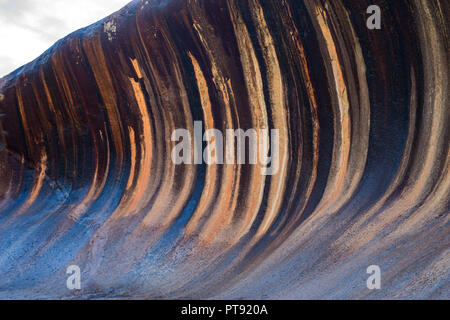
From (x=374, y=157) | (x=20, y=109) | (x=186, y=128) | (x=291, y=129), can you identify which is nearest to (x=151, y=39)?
(x=186, y=128)

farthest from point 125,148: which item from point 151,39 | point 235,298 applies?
point 235,298

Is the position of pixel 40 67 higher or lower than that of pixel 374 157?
higher

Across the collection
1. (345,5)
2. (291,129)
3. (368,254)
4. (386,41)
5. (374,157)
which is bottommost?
(368,254)

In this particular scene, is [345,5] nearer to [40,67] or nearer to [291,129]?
[291,129]

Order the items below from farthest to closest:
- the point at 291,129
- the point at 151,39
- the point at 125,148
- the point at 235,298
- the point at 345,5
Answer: the point at 125,148 → the point at 151,39 → the point at 291,129 → the point at 345,5 → the point at 235,298

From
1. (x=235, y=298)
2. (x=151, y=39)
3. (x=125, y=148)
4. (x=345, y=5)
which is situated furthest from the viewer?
(x=125, y=148)

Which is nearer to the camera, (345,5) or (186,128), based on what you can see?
(345,5)
